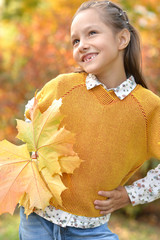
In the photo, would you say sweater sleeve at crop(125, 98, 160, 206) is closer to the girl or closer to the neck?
the girl

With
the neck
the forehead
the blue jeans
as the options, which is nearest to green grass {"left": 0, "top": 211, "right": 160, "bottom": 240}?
the blue jeans

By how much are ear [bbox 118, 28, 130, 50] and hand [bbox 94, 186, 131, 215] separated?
34.5 inches

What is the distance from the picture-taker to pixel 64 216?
1.82 m

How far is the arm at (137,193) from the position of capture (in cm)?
194

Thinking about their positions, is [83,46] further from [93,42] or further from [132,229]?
[132,229]

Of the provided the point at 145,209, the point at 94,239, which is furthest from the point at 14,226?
the point at 94,239

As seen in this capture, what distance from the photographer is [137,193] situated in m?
2.03

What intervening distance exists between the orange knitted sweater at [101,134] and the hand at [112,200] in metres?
0.03

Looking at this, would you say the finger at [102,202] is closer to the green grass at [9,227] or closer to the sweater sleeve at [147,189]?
the sweater sleeve at [147,189]

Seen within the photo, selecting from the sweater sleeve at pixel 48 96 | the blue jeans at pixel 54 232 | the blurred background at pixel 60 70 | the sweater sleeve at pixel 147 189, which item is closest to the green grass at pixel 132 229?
the blurred background at pixel 60 70

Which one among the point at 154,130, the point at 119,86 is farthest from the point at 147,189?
the point at 119,86

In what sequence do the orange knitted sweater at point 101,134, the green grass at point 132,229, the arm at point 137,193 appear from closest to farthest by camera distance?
1. the orange knitted sweater at point 101,134
2. the arm at point 137,193
3. the green grass at point 132,229

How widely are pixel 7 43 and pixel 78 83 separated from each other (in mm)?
8261

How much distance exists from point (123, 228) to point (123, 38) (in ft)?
12.0
